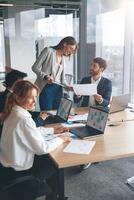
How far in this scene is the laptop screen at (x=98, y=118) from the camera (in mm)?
2267

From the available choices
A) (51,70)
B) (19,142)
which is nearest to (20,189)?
(19,142)

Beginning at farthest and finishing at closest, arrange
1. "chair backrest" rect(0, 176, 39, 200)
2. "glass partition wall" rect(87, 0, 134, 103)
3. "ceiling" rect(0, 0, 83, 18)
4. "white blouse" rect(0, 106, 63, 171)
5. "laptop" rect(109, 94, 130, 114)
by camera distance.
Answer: "ceiling" rect(0, 0, 83, 18), "glass partition wall" rect(87, 0, 134, 103), "laptop" rect(109, 94, 130, 114), "white blouse" rect(0, 106, 63, 171), "chair backrest" rect(0, 176, 39, 200)

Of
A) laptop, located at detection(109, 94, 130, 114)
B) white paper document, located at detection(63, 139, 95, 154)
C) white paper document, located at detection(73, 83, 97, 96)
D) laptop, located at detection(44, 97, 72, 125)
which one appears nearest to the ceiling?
white paper document, located at detection(73, 83, 97, 96)

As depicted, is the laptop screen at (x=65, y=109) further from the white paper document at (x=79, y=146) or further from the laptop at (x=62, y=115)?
the white paper document at (x=79, y=146)

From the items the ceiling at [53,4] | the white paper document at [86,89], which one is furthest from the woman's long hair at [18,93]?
the ceiling at [53,4]

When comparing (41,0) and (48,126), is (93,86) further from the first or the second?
(41,0)

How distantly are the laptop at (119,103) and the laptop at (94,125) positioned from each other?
608mm

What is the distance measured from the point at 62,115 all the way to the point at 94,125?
18.4 inches

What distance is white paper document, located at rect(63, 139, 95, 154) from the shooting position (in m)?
1.94

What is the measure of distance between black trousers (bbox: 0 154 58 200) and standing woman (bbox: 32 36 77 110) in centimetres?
121

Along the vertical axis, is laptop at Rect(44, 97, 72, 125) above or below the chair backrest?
above

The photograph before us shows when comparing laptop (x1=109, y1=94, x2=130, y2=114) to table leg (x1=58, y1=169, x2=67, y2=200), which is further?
laptop (x1=109, y1=94, x2=130, y2=114)

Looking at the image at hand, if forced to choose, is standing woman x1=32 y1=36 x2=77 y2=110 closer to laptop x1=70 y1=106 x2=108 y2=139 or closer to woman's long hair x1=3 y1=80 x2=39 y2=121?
laptop x1=70 y1=106 x2=108 y2=139

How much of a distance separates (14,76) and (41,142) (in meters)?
1.20
